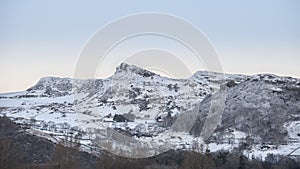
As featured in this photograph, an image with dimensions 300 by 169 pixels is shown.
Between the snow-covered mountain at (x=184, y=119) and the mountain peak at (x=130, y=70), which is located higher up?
the mountain peak at (x=130, y=70)

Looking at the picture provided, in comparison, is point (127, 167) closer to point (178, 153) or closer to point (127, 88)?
point (178, 153)

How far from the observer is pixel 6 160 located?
20.4 metres

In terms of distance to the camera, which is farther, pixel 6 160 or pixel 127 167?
pixel 127 167

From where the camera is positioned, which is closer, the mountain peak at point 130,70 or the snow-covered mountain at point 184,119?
the snow-covered mountain at point 184,119

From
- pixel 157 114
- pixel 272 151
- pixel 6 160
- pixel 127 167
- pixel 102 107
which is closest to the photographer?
pixel 6 160

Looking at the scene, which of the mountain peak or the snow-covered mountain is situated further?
the mountain peak

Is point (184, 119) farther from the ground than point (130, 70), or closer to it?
closer to it

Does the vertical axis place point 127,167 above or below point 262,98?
below

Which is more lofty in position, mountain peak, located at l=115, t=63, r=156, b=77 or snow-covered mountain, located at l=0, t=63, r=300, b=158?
mountain peak, located at l=115, t=63, r=156, b=77

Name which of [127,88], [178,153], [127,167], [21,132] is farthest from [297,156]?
[127,88]

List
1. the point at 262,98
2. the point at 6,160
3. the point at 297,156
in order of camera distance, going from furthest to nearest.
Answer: the point at 262,98, the point at 297,156, the point at 6,160

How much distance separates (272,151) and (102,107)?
47515 mm

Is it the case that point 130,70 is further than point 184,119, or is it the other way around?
point 130,70

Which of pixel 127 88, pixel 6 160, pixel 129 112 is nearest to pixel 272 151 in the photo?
pixel 6 160
